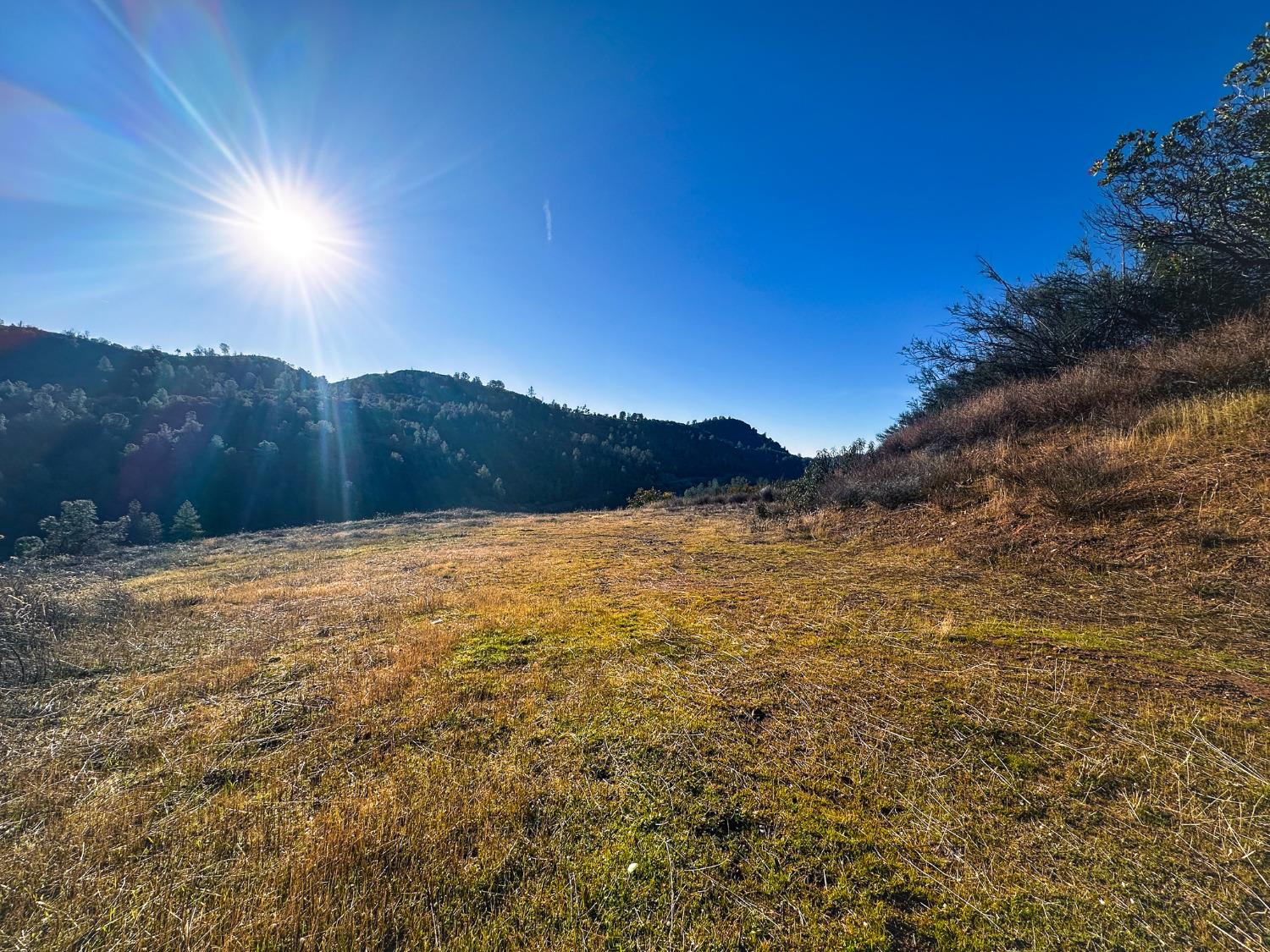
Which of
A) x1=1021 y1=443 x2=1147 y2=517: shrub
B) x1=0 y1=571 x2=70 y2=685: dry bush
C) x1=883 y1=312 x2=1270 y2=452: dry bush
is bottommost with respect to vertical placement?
x1=0 y1=571 x2=70 y2=685: dry bush

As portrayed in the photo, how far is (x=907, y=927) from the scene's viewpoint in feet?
5.47

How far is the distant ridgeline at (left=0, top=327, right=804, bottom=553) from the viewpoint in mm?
70125

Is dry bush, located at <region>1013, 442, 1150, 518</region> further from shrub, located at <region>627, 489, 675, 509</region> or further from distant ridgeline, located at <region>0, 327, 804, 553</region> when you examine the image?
distant ridgeline, located at <region>0, 327, 804, 553</region>

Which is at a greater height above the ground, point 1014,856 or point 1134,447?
point 1134,447

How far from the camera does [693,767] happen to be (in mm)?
2574

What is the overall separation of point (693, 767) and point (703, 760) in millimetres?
82

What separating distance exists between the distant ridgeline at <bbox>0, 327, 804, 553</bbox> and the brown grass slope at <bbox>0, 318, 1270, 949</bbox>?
169ft

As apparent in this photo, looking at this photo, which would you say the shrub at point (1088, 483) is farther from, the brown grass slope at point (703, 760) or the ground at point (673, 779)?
the ground at point (673, 779)

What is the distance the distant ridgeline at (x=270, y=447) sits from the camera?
70125 millimetres

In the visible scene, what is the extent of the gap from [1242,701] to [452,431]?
12107 centimetres

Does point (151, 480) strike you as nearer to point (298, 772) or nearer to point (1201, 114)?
point (298, 772)

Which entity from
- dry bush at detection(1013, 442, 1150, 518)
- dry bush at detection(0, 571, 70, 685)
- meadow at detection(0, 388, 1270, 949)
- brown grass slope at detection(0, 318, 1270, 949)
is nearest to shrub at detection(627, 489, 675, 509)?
dry bush at detection(1013, 442, 1150, 518)

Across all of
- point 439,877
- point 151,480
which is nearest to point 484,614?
point 439,877

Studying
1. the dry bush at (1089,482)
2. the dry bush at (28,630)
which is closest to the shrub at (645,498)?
the dry bush at (1089,482)
